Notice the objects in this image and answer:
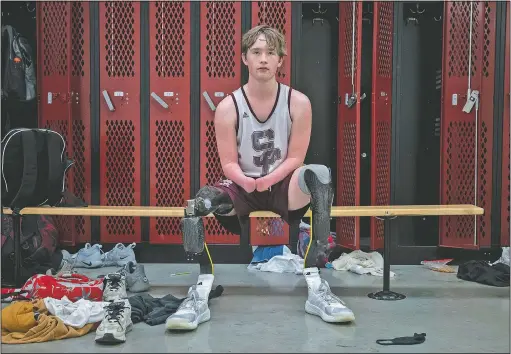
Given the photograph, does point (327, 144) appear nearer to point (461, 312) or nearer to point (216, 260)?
point (216, 260)

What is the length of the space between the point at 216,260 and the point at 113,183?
3.28 feet

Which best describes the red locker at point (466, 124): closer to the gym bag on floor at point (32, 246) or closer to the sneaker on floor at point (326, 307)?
the sneaker on floor at point (326, 307)

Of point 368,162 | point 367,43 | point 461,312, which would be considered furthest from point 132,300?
point 367,43

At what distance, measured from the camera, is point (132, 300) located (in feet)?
10.4

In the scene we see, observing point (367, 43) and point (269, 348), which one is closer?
point (269, 348)

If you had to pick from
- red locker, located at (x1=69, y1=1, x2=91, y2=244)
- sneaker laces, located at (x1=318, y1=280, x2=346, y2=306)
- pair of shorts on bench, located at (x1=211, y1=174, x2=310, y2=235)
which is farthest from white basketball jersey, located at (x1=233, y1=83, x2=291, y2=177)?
red locker, located at (x1=69, y1=1, x2=91, y2=244)

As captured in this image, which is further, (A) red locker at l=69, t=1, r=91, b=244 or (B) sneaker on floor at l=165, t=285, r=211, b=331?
(A) red locker at l=69, t=1, r=91, b=244

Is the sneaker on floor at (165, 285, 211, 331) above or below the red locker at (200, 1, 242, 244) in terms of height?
below

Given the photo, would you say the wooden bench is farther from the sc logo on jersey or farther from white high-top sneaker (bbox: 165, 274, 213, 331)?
white high-top sneaker (bbox: 165, 274, 213, 331)

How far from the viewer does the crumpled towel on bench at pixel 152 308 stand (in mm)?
3010

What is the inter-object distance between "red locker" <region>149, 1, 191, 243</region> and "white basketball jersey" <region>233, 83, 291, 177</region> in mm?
1400

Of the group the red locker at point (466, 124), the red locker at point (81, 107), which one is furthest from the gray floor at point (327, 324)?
the red locker at point (81, 107)

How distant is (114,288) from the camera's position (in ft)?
11.0

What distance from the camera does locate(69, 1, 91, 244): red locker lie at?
4.63 meters
